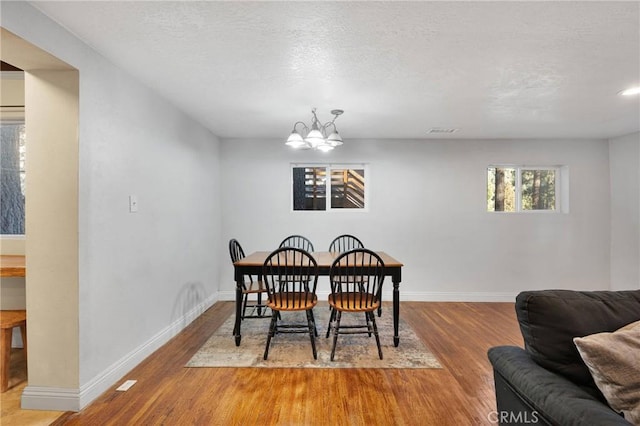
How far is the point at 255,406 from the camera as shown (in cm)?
209

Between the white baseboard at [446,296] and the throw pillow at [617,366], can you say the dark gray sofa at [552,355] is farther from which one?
the white baseboard at [446,296]

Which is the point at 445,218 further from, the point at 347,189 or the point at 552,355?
the point at 552,355

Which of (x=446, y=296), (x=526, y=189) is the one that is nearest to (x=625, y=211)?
(x=526, y=189)

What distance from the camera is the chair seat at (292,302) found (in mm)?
2793

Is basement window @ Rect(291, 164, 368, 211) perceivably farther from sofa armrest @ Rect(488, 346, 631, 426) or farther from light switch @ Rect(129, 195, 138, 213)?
sofa armrest @ Rect(488, 346, 631, 426)

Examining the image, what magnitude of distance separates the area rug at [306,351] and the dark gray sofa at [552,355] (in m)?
1.45

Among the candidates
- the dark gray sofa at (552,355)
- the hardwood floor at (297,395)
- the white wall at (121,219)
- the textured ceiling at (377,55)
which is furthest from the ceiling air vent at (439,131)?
the dark gray sofa at (552,355)

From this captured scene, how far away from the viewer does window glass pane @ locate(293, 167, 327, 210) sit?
4859mm

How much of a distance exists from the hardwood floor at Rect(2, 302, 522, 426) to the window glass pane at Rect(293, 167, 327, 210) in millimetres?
2500

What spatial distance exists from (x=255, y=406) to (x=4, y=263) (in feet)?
7.23

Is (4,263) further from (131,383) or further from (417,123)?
(417,123)

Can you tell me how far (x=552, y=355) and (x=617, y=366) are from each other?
0.21 meters

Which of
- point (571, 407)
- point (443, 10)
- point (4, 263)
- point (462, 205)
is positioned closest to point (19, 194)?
point (4, 263)

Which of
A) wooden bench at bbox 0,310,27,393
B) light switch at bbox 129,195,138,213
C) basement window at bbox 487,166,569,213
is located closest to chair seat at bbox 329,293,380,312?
light switch at bbox 129,195,138,213
